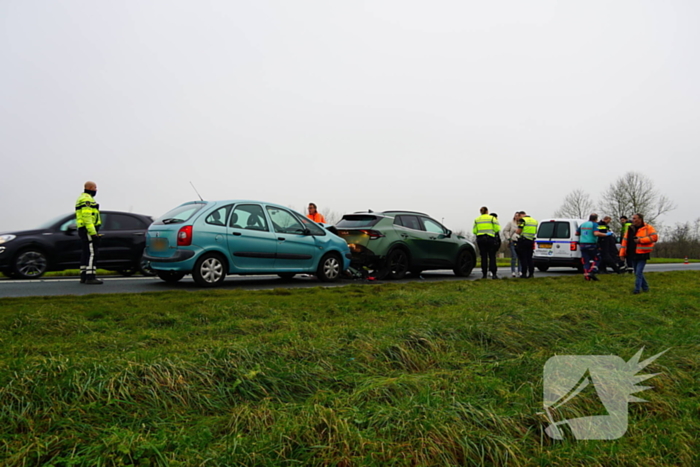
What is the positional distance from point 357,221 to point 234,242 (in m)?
3.52

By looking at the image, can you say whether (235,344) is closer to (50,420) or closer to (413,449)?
(50,420)

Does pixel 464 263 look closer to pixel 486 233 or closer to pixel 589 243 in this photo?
pixel 486 233

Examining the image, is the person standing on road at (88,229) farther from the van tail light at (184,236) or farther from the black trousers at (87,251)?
the van tail light at (184,236)

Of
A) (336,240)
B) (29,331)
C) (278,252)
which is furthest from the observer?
(336,240)

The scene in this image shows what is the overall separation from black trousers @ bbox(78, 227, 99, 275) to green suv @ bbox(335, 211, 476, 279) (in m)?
5.14

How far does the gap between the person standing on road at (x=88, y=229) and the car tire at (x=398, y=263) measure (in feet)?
20.2

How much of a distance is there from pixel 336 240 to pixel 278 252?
1.49m

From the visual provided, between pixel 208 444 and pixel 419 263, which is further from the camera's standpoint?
pixel 419 263

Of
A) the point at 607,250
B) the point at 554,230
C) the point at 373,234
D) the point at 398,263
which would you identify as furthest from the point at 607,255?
the point at 373,234

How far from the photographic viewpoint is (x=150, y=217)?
1311 cm

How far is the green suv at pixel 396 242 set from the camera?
39.8 ft

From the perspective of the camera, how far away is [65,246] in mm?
11555

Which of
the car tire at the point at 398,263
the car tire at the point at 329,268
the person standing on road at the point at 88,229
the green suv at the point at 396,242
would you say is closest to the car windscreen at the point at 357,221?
the green suv at the point at 396,242

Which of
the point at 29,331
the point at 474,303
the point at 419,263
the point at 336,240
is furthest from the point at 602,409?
the point at 419,263
